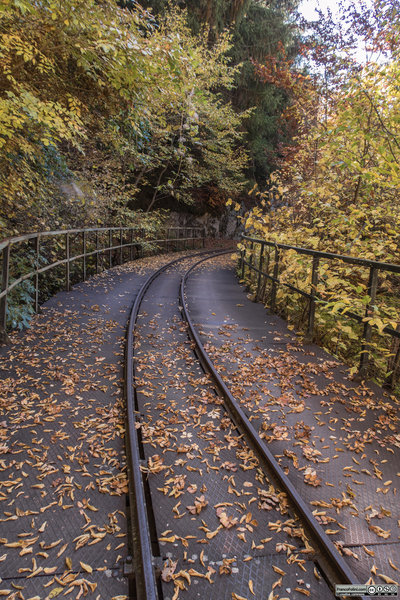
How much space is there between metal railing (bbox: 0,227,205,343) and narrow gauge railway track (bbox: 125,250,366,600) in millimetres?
2623

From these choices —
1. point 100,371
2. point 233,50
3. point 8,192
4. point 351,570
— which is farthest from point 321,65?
point 233,50

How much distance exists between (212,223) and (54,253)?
22.3 meters

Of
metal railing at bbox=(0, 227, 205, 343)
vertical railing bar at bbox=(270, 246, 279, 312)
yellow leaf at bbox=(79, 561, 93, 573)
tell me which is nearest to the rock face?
metal railing at bbox=(0, 227, 205, 343)

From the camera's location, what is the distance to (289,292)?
7973mm

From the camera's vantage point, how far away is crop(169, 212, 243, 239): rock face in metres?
26.2

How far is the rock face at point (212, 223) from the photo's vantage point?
2624 centimetres

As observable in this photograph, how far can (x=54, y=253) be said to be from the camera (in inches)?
332

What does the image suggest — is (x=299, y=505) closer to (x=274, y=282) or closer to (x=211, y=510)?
(x=211, y=510)

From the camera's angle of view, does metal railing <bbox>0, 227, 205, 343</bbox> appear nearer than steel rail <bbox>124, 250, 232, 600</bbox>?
No

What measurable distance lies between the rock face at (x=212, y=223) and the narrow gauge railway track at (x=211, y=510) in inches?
865

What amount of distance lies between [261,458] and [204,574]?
1208mm

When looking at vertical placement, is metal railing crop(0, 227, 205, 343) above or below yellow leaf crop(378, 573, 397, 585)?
above

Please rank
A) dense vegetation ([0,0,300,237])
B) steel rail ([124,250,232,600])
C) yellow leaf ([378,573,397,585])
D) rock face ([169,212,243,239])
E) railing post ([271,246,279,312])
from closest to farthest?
steel rail ([124,250,232,600]) → yellow leaf ([378,573,397,585]) → dense vegetation ([0,0,300,237]) → railing post ([271,246,279,312]) → rock face ([169,212,243,239])

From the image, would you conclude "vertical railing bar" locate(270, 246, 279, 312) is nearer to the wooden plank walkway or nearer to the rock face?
the wooden plank walkway
